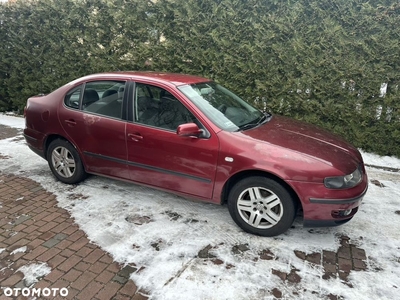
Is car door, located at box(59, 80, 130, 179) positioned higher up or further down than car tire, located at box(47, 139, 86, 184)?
higher up

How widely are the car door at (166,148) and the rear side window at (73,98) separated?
2.97 feet

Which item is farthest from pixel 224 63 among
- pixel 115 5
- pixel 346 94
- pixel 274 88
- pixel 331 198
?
pixel 331 198

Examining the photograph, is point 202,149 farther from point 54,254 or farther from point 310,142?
point 54,254

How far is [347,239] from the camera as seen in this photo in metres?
3.34

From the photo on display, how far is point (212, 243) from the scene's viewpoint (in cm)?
317

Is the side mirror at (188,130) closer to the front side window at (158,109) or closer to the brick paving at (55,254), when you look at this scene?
the front side window at (158,109)

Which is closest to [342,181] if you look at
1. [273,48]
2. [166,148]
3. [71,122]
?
[166,148]

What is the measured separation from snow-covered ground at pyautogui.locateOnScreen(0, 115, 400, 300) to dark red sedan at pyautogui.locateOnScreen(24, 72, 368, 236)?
0.27 m

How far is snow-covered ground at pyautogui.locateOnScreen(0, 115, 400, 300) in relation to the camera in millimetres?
2609

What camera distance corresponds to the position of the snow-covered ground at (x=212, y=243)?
2.61m

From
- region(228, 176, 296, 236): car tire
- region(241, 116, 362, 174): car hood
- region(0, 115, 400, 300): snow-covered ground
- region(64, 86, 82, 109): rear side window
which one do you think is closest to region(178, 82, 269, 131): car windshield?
region(241, 116, 362, 174): car hood

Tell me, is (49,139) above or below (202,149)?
below

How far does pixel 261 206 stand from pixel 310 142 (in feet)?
2.88

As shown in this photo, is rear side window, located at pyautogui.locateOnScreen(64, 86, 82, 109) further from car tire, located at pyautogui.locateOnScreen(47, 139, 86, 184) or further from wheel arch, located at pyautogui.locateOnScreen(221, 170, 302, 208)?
wheel arch, located at pyautogui.locateOnScreen(221, 170, 302, 208)
